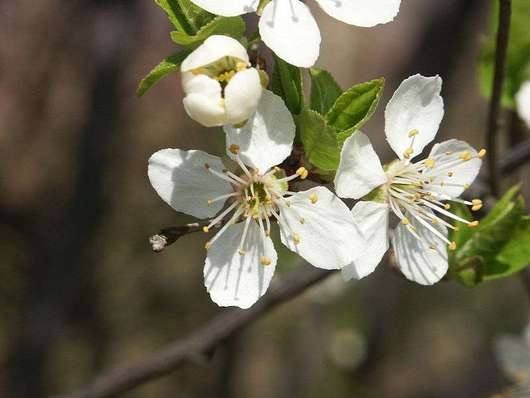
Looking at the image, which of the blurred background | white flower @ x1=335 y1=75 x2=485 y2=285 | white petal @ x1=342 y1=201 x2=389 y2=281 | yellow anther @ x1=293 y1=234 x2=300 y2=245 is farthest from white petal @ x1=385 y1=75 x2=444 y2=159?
the blurred background

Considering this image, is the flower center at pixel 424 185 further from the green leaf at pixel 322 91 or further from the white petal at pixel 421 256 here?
the green leaf at pixel 322 91

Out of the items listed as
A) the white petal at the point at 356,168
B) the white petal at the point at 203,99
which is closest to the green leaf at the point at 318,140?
the white petal at the point at 356,168

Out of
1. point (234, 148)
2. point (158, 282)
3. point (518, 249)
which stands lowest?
point (158, 282)

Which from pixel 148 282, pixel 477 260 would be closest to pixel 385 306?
pixel 148 282

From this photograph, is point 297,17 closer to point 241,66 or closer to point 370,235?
point 241,66

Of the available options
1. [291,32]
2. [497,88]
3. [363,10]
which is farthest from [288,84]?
[497,88]

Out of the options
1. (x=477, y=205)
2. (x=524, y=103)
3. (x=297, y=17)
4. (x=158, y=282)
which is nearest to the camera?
(x=297, y=17)

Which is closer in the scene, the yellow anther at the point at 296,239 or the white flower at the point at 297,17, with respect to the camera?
the white flower at the point at 297,17
